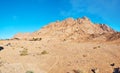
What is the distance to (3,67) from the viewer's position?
21.4 m

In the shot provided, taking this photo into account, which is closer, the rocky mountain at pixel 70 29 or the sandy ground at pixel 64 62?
the sandy ground at pixel 64 62

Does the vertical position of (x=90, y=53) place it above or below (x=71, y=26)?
below

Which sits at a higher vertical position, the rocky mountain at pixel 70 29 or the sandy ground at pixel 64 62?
the rocky mountain at pixel 70 29

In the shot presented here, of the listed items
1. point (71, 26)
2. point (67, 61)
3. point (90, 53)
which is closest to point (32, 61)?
point (67, 61)

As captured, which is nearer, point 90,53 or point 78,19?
point 90,53

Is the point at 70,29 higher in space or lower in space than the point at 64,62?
higher

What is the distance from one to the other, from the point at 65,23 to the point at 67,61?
2431 inches

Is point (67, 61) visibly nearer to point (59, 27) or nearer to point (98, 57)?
point (98, 57)

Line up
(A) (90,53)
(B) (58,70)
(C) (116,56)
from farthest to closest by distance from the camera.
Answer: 1. (A) (90,53)
2. (C) (116,56)
3. (B) (58,70)

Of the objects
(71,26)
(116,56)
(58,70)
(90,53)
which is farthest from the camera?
(71,26)

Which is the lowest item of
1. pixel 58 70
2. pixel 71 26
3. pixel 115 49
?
pixel 58 70

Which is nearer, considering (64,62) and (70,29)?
(64,62)

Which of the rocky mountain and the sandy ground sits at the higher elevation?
the rocky mountain

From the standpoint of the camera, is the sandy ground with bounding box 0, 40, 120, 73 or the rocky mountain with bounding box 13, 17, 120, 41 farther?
the rocky mountain with bounding box 13, 17, 120, 41
